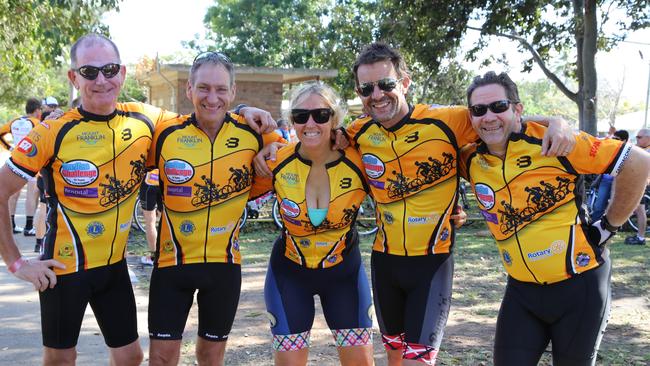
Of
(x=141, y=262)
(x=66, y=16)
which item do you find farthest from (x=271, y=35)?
(x=141, y=262)

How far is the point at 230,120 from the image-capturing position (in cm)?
362

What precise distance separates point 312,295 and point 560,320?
1.37 meters

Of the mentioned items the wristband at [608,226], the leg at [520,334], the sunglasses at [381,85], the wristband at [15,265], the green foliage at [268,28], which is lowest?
the leg at [520,334]

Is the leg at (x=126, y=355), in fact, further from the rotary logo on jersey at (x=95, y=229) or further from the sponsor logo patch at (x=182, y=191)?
the sponsor logo patch at (x=182, y=191)

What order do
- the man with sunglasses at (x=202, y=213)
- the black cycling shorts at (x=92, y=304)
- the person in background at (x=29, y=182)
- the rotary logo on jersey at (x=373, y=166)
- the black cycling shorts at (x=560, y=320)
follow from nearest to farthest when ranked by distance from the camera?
the black cycling shorts at (x=560, y=320), the black cycling shorts at (x=92, y=304), the man with sunglasses at (x=202, y=213), the rotary logo on jersey at (x=373, y=166), the person in background at (x=29, y=182)

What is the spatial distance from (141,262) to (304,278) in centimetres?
527

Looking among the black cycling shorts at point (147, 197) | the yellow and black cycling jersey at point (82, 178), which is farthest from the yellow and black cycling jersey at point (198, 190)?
the black cycling shorts at point (147, 197)

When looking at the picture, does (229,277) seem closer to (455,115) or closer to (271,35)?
(455,115)

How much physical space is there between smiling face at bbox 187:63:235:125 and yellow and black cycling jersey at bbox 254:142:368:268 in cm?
44

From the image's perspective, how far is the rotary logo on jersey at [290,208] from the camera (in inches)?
135

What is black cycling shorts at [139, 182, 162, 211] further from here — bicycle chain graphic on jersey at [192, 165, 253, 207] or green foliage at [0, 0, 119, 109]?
green foliage at [0, 0, 119, 109]

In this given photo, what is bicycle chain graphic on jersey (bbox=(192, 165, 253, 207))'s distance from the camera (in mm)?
3422

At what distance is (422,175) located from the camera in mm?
3441

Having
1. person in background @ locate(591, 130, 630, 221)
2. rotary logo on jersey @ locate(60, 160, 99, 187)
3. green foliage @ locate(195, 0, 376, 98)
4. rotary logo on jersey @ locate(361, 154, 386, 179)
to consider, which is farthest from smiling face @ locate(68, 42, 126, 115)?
green foliage @ locate(195, 0, 376, 98)
